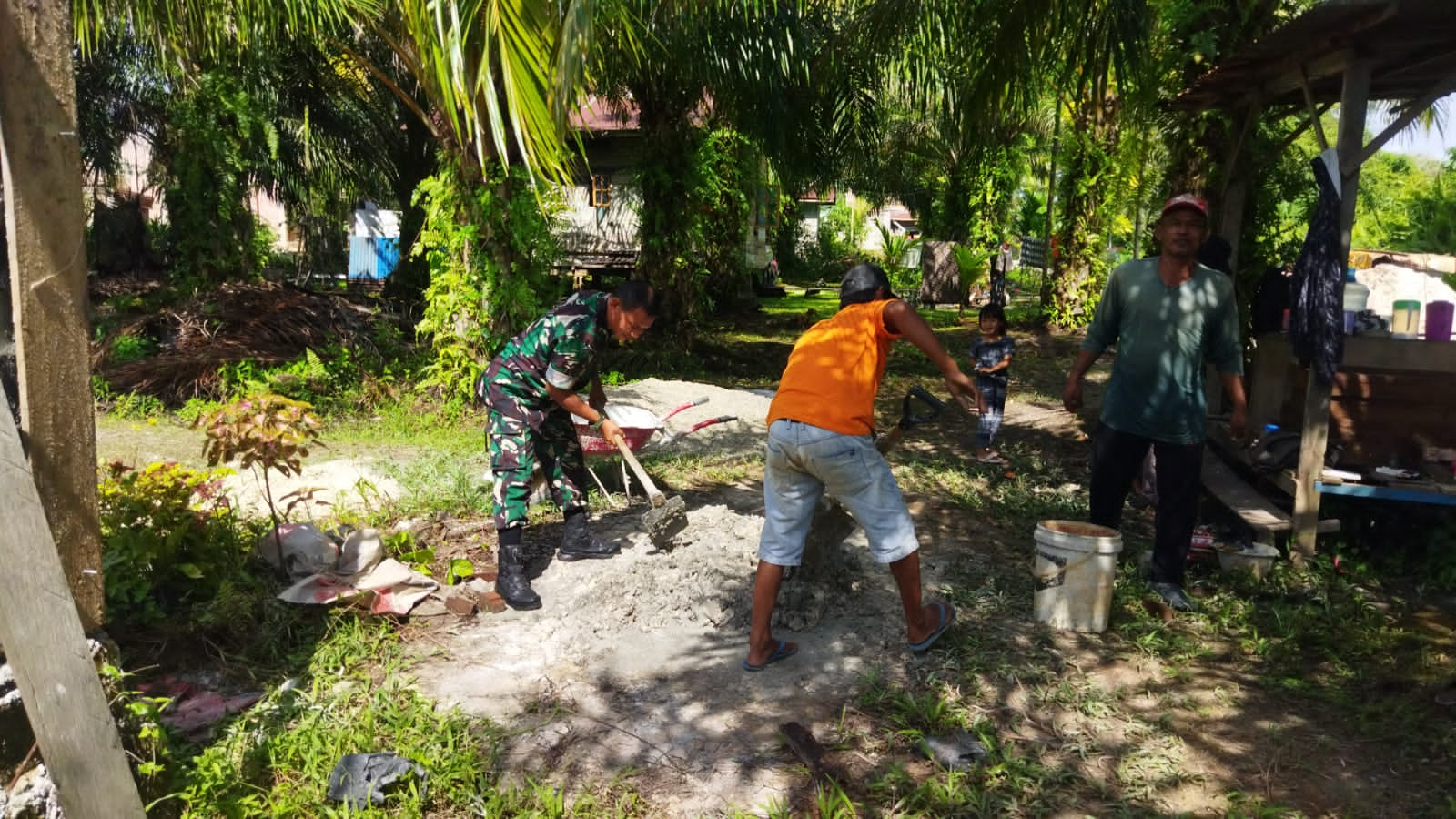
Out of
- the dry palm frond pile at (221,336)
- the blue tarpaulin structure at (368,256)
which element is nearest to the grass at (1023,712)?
the dry palm frond pile at (221,336)

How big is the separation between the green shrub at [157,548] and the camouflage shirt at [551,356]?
1.32 m

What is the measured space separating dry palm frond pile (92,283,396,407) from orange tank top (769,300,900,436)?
7.25m

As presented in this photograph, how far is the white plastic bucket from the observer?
443 centimetres

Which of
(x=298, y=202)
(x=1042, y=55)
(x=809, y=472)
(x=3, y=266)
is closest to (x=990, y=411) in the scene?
(x=1042, y=55)

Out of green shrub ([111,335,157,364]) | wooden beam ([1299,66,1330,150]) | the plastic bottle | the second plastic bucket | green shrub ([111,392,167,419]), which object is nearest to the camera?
wooden beam ([1299,66,1330,150])

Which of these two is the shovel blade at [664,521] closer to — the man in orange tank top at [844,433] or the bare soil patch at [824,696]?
the bare soil patch at [824,696]

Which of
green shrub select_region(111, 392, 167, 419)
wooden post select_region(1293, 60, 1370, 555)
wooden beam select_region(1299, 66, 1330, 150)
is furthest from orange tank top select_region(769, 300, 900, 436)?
green shrub select_region(111, 392, 167, 419)

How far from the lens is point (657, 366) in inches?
487

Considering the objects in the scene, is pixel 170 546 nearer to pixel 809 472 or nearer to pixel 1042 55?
pixel 809 472

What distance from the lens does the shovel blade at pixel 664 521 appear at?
4.98 m

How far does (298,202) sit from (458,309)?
45.1 feet

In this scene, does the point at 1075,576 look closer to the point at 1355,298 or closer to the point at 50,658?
the point at 1355,298

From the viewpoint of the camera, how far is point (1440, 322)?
19.6 feet

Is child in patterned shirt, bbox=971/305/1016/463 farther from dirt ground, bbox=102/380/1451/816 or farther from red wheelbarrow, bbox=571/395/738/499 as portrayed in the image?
red wheelbarrow, bbox=571/395/738/499
